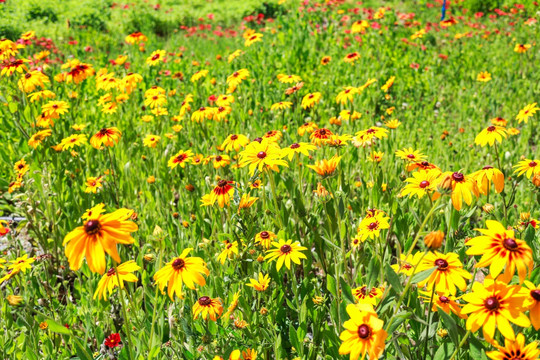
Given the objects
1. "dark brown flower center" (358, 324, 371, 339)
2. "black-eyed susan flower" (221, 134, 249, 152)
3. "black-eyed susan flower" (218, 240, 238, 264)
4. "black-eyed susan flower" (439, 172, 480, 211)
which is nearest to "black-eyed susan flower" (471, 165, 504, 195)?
"black-eyed susan flower" (439, 172, 480, 211)

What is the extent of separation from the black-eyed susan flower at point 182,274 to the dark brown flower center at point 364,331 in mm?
565

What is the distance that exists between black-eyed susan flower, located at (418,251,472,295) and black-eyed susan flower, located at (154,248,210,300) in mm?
721

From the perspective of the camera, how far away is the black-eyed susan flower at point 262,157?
180 centimetres

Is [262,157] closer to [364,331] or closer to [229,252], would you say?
[229,252]

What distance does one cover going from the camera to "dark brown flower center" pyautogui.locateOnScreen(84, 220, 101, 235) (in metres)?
1.15

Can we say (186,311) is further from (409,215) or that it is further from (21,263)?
(409,215)

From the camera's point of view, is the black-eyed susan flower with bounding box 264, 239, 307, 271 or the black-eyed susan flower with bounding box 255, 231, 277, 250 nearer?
the black-eyed susan flower with bounding box 264, 239, 307, 271

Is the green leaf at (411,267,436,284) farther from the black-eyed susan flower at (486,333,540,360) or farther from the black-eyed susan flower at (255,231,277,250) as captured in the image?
the black-eyed susan flower at (255,231,277,250)

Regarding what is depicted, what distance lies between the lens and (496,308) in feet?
3.63

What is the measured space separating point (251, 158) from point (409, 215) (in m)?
0.99

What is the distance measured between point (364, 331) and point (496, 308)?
35 centimetres

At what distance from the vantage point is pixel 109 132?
2.67m

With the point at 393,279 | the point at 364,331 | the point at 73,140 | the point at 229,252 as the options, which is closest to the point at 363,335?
the point at 364,331

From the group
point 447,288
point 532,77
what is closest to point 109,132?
point 447,288
